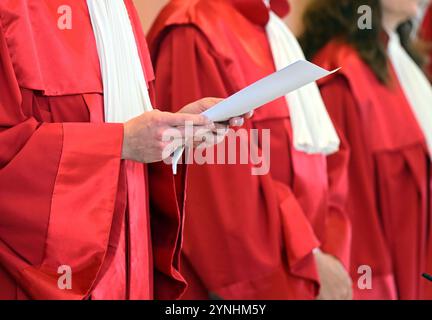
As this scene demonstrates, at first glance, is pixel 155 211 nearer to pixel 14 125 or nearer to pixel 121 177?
pixel 121 177

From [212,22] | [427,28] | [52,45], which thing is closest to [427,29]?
[427,28]

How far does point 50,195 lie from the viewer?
1.37 metres

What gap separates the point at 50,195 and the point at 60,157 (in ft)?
0.21

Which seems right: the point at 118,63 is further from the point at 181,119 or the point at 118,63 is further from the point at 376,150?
the point at 376,150

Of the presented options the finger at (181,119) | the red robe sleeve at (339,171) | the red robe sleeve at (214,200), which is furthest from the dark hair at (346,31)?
the finger at (181,119)

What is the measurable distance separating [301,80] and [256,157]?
561 mm

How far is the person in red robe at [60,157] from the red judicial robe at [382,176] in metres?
1.06

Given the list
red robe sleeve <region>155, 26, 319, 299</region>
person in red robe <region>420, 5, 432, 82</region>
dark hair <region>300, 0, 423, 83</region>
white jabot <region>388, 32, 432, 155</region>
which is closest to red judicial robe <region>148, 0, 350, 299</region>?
red robe sleeve <region>155, 26, 319, 299</region>

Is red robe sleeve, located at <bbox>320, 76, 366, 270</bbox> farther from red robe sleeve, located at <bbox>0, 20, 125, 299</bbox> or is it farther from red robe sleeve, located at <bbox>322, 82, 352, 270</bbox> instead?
red robe sleeve, located at <bbox>0, 20, 125, 299</bbox>

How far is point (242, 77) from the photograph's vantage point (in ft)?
6.24

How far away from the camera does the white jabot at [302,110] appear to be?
2.05 metres

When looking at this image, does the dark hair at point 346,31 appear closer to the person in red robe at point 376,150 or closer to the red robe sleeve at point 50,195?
the person in red robe at point 376,150

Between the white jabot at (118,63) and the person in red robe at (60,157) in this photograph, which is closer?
the person in red robe at (60,157)

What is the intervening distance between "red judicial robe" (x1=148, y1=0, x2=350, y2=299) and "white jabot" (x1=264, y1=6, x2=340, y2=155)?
0.07m
